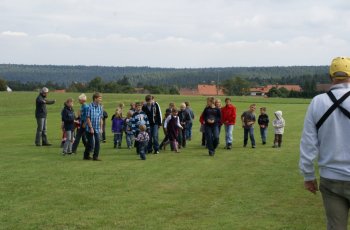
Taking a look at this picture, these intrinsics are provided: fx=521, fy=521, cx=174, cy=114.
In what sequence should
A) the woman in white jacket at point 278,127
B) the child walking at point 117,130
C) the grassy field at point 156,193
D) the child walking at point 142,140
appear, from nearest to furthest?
the grassy field at point 156,193 < the child walking at point 142,140 < the child walking at point 117,130 < the woman in white jacket at point 278,127

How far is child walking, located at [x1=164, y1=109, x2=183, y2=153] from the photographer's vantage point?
18.7 m

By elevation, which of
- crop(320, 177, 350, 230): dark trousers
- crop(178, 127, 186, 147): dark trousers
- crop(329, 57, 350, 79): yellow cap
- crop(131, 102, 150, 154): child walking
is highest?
crop(329, 57, 350, 79): yellow cap

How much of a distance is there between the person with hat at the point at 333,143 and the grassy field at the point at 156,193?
310 cm

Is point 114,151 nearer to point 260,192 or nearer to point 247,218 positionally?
point 260,192

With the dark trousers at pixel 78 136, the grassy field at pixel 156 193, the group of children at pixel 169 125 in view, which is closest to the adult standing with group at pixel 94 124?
the group of children at pixel 169 125

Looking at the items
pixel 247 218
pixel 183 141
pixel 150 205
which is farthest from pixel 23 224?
pixel 183 141

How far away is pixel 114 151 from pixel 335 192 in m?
14.3

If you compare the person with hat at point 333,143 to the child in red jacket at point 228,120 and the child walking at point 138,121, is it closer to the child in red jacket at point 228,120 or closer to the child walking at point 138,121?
the child walking at point 138,121

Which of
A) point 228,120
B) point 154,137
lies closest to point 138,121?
point 154,137

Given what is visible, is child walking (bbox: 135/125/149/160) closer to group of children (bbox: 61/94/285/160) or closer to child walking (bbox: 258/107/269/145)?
group of children (bbox: 61/94/285/160)

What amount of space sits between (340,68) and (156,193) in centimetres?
622

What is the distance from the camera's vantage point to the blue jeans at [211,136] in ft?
57.4

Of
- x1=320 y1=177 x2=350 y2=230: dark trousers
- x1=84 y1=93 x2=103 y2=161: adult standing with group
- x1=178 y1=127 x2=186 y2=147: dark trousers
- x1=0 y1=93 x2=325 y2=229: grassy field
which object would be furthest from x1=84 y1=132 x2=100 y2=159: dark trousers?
x1=320 y1=177 x2=350 y2=230: dark trousers

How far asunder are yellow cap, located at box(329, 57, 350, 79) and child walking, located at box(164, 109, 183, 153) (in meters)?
13.6
